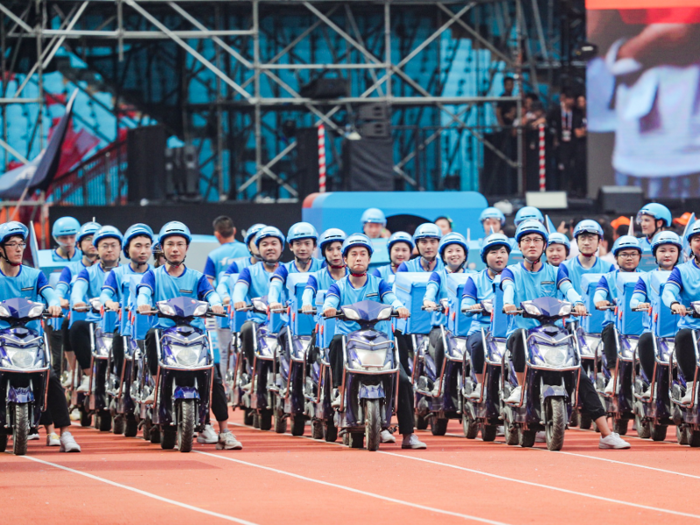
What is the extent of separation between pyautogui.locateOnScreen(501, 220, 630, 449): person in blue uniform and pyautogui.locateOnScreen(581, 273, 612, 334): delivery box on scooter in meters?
1.59

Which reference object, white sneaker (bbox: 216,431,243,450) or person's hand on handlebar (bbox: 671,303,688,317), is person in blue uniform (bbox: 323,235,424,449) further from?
person's hand on handlebar (bbox: 671,303,688,317)

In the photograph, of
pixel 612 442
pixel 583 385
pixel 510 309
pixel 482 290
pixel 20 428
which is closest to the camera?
pixel 20 428

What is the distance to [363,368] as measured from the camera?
11.0 m

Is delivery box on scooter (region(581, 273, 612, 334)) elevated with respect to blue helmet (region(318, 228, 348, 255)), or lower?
lower

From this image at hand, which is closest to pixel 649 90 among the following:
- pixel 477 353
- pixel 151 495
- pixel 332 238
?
pixel 477 353

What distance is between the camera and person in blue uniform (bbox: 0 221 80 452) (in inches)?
428

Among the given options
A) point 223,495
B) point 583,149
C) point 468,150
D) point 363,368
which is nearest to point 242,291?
point 363,368

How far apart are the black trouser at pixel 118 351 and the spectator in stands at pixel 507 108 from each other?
14082 mm

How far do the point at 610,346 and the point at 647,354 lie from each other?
949 millimetres

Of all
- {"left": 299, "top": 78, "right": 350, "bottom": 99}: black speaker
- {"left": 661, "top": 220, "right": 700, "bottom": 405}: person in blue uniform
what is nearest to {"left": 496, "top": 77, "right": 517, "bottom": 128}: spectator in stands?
{"left": 299, "top": 78, "right": 350, "bottom": 99}: black speaker

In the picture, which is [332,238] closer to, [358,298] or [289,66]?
[358,298]

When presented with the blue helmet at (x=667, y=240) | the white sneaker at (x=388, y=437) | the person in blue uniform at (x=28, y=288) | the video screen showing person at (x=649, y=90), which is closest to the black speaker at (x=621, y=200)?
the video screen showing person at (x=649, y=90)

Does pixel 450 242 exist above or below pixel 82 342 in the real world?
above

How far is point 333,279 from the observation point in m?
12.0
